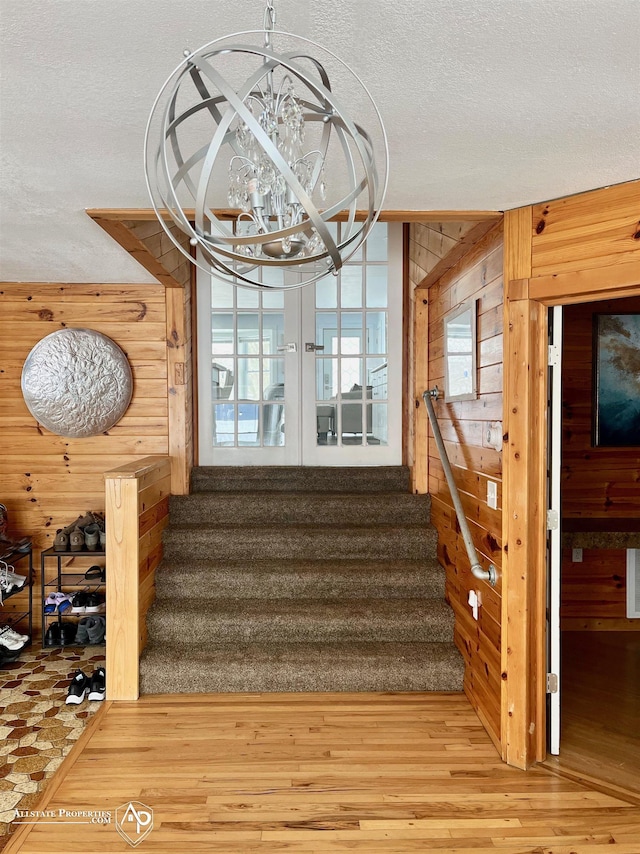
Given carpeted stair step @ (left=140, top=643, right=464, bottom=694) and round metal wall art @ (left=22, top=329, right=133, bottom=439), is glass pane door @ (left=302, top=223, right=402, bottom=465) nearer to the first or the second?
round metal wall art @ (left=22, top=329, right=133, bottom=439)

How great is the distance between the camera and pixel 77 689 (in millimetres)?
3105

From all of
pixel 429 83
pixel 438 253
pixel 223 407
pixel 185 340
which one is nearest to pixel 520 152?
pixel 429 83

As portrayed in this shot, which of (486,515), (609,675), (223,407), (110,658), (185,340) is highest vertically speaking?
(185,340)

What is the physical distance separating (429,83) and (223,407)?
3218 mm

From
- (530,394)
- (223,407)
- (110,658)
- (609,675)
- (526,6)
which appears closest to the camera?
(526,6)

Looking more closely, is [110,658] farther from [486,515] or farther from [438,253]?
[438,253]

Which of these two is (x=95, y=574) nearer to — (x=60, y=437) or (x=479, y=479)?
(x=60, y=437)

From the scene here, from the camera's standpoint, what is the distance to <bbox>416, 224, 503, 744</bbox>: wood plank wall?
2668mm

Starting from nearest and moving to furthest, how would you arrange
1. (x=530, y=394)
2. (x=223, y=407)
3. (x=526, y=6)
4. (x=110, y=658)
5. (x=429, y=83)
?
(x=526, y=6), (x=429, y=83), (x=530, y=394), (x=110, y=658), (x=223, y=407)

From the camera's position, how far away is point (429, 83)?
1563 millimetres

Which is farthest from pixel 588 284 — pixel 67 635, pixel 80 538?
pixel 67 635

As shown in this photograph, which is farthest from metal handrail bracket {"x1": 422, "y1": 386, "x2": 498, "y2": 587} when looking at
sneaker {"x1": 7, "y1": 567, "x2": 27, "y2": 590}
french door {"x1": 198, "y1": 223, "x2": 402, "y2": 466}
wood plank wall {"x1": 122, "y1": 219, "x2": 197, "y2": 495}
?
sneaker {"x1": 7, "y1": 567, "x2": 27, "y2": 590}

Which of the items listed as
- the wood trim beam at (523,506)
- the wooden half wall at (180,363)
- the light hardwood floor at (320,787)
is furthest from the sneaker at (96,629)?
the wood trim beam at (523,506)

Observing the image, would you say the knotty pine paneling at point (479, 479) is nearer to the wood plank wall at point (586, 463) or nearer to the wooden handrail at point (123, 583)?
the wood plank wall at point (586, 463)
